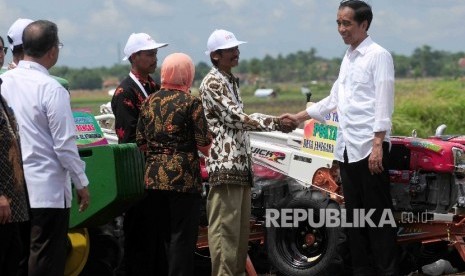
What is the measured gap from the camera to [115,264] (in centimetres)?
924

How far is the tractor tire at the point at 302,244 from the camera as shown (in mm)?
9531

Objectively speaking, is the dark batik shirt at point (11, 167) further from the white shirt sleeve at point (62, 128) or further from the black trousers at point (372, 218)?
the black trousers at point (372, 218)

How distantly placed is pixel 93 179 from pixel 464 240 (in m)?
3.36

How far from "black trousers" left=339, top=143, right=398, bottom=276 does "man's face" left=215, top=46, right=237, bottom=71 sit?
3.76 feet

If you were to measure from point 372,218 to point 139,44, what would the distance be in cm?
228

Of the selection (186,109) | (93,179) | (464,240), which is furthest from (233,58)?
(464,240)

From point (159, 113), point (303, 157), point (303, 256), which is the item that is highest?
point (159, 113)

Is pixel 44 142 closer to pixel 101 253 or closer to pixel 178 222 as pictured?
pixel 178 222

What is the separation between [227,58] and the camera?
8.24 meters

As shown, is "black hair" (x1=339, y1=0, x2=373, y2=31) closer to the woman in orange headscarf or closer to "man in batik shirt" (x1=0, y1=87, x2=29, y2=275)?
the woman in orange headscarf

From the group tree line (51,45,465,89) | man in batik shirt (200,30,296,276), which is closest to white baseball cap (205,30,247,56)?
man in batik shirt (200,30,296,276)

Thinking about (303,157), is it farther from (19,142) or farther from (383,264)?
(19,142)

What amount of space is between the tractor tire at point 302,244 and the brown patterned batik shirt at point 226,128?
1.60 metres

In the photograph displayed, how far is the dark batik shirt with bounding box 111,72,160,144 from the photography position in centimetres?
829
